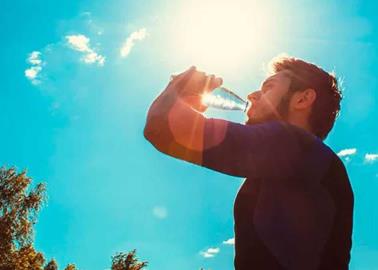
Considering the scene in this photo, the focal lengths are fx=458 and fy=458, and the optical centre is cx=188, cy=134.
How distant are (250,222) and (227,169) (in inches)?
14.9

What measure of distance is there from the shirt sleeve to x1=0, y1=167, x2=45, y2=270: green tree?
26656mm

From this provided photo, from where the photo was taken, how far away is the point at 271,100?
2.79 meters

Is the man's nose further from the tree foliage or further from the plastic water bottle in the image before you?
the tree foliage

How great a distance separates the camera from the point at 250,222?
2.16 m

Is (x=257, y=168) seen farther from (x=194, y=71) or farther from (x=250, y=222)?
(x=194, y=71)

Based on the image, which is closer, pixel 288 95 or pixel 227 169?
pixel 227 169

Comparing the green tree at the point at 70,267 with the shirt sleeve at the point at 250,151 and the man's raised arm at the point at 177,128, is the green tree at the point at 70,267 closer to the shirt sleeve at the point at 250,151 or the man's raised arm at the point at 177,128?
the man's raised arm at the point at 177,128

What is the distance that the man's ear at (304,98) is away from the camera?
112 inches

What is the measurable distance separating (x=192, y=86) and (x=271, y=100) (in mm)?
630

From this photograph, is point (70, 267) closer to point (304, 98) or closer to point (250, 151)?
point (304, 98)

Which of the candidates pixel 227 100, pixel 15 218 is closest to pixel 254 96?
pixel 227 100

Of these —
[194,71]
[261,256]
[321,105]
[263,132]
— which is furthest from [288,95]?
[261,256]

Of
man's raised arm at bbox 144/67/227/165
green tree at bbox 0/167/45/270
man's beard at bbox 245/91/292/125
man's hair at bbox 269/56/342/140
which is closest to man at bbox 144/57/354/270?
man's raised arm at bbox 144/67/227/165

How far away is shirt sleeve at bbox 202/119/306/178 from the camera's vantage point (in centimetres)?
191
